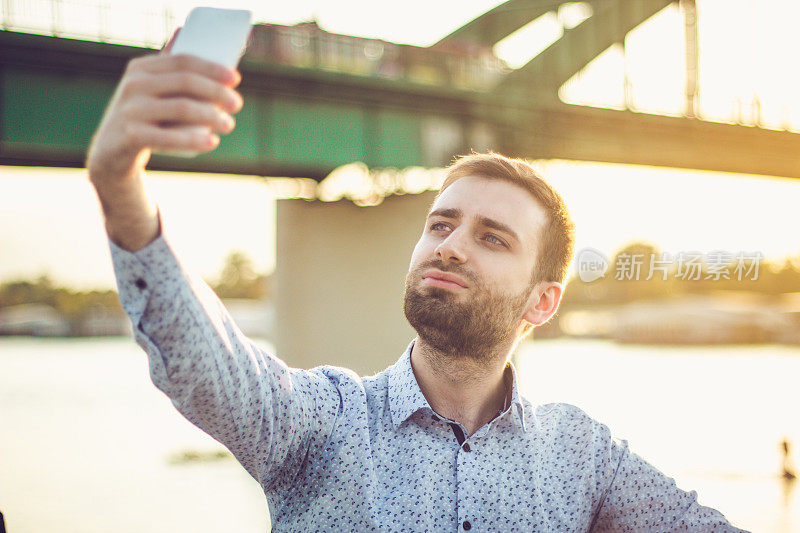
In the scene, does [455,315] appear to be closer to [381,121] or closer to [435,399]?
[435,399]

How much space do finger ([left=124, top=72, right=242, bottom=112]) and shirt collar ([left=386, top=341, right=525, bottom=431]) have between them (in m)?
1.37

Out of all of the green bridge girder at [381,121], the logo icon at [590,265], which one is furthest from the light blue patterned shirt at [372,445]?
the green bridge girder at [381,121]

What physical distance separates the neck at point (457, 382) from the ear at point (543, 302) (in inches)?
11.8

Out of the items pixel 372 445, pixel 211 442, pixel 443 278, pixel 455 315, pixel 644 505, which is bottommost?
pixel 211 442

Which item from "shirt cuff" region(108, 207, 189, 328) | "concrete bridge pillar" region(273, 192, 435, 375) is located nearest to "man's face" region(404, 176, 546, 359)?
"shirt cuff" region(108, 207, 189, 328)

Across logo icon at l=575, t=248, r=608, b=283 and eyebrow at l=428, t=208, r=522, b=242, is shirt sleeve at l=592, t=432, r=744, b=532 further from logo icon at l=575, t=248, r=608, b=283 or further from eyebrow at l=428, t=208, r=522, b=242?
logo icon at l=575, t=248, r=608, b=283

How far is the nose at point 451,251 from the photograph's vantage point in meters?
2.52

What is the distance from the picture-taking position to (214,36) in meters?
1.36

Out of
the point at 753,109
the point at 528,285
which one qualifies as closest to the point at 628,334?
the point at 753,109

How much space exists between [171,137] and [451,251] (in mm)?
1324

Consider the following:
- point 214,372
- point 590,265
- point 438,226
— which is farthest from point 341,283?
point 214,372

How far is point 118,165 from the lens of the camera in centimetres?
145

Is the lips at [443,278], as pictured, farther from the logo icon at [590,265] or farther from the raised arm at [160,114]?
the logo icon at [590,265]

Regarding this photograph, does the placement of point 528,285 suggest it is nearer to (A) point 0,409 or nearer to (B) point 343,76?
(B) point 343,76
